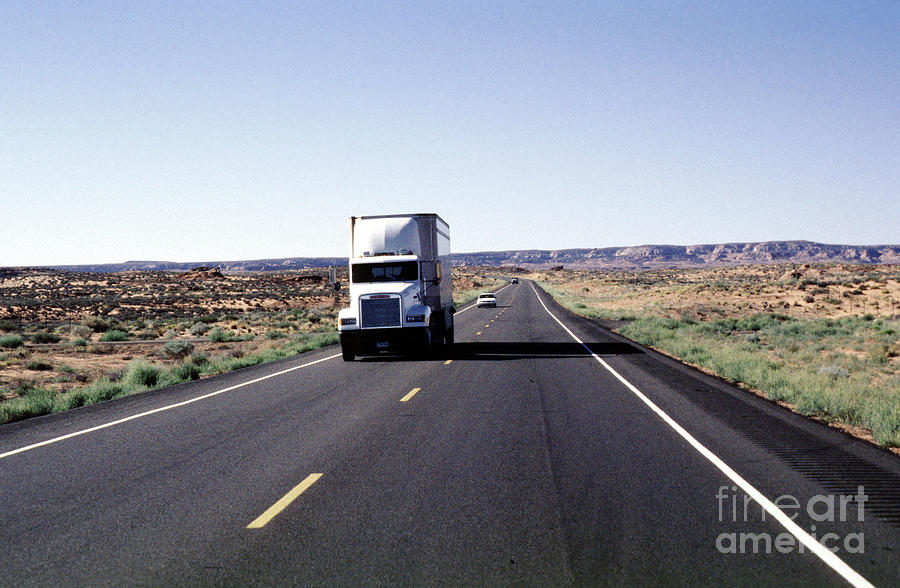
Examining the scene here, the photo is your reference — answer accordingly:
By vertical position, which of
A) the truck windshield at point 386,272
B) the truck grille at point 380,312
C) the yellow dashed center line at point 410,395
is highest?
the truck windshield at point 386,272

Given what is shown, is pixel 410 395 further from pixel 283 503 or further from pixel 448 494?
pixel 283 503

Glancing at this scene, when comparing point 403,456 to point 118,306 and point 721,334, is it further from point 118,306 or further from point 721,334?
point 118,306

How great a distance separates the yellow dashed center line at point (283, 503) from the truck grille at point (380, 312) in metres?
13.5

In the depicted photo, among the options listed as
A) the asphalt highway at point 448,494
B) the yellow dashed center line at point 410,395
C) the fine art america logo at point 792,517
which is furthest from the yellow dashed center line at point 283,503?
the yellow dashed center line at point 410,395

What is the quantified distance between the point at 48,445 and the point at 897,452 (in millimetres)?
11376

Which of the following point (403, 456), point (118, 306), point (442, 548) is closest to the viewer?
point (442, 548)

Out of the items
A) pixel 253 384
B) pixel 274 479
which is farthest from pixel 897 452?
pixel 253 384

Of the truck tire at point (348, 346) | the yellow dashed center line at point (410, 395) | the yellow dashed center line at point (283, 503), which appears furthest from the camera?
the truck tire at point (348, 346)

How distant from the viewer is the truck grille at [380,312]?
21.3 m

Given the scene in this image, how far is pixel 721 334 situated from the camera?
1382 inches

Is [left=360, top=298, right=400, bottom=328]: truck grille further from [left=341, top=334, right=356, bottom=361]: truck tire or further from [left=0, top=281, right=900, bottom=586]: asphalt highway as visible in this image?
[left=0, top=281, right=900, bottom=586]: asphalt highway

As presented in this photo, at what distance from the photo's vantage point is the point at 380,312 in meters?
21.4

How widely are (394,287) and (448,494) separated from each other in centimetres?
1481

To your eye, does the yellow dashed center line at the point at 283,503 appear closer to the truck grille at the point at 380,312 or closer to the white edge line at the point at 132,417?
the white edge line at the point at 132,417
